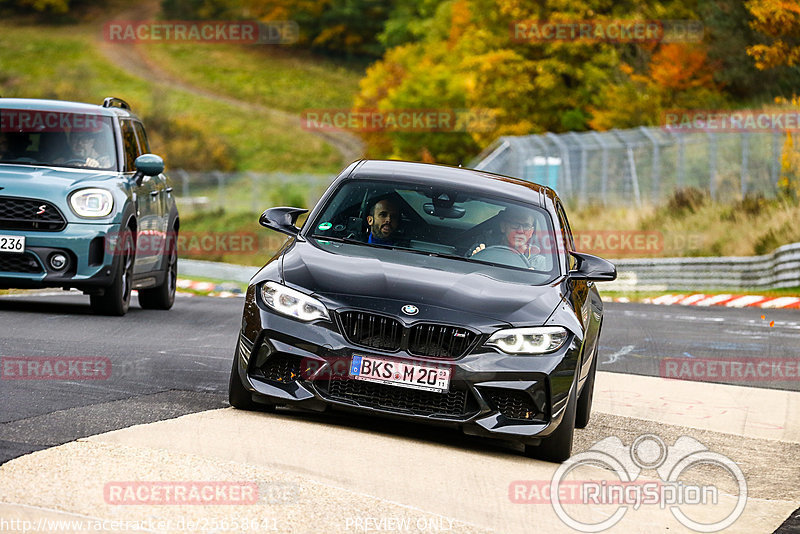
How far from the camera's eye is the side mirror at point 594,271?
880 cm

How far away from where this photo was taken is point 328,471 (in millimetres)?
6746

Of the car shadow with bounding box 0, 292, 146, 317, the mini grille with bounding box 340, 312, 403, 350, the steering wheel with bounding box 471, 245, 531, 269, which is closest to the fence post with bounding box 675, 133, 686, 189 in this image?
the car shadow with bounding box 0, 292, 146, 317

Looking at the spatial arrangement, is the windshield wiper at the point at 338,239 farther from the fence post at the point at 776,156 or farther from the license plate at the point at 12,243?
the fence post at the point at 776,156

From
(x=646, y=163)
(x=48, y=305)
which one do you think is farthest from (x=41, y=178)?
(x=646, y=163)

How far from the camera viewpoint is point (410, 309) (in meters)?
7.70

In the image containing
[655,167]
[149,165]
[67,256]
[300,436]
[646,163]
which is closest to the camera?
[300,436]

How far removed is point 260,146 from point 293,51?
34461 millimetres

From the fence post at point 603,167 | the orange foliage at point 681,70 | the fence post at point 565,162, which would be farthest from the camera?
the orange foliage at point 681,70

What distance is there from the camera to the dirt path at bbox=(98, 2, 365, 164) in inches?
4176

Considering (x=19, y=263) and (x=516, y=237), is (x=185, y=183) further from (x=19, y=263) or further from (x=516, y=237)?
(x=516, y=237)

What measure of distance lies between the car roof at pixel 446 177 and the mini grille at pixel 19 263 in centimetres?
428

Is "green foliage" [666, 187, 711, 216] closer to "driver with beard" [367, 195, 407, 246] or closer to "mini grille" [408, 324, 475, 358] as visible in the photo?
"driver with beard" [367, 195, 407, 246]

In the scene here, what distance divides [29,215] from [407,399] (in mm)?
6249

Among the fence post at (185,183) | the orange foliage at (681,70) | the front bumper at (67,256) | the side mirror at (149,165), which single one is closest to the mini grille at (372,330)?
the front bumper at (67,256)
